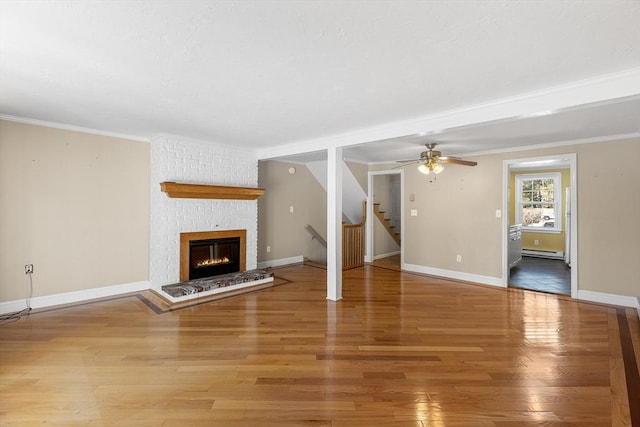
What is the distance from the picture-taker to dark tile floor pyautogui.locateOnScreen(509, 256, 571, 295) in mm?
4938

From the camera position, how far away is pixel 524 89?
2.57 meters

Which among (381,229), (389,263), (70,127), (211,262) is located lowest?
(389,263)

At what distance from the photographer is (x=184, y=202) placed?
15.0 feet

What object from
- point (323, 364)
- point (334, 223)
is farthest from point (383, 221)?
point (323, 364)

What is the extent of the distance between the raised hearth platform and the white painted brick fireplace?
0.35 metres

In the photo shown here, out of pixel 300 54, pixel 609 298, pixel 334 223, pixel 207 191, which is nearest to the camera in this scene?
pixel 300 54

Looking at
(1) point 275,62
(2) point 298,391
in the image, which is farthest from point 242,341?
(1) point 275,62

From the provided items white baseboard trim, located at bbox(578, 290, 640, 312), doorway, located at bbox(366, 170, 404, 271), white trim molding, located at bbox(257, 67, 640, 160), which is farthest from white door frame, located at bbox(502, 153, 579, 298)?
white trim molding, located at bbox(257, 67, 640, 160)

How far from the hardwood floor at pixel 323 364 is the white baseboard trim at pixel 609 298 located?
0.26m

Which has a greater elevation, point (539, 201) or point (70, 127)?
point (70, 127)

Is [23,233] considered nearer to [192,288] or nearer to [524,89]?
[192,288]

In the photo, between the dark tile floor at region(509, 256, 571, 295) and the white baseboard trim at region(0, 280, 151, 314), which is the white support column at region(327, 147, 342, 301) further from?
the dark tile floor at region(509, 256, 571, 295)

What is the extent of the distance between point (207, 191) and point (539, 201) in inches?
326

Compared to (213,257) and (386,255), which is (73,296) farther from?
(386,255)
